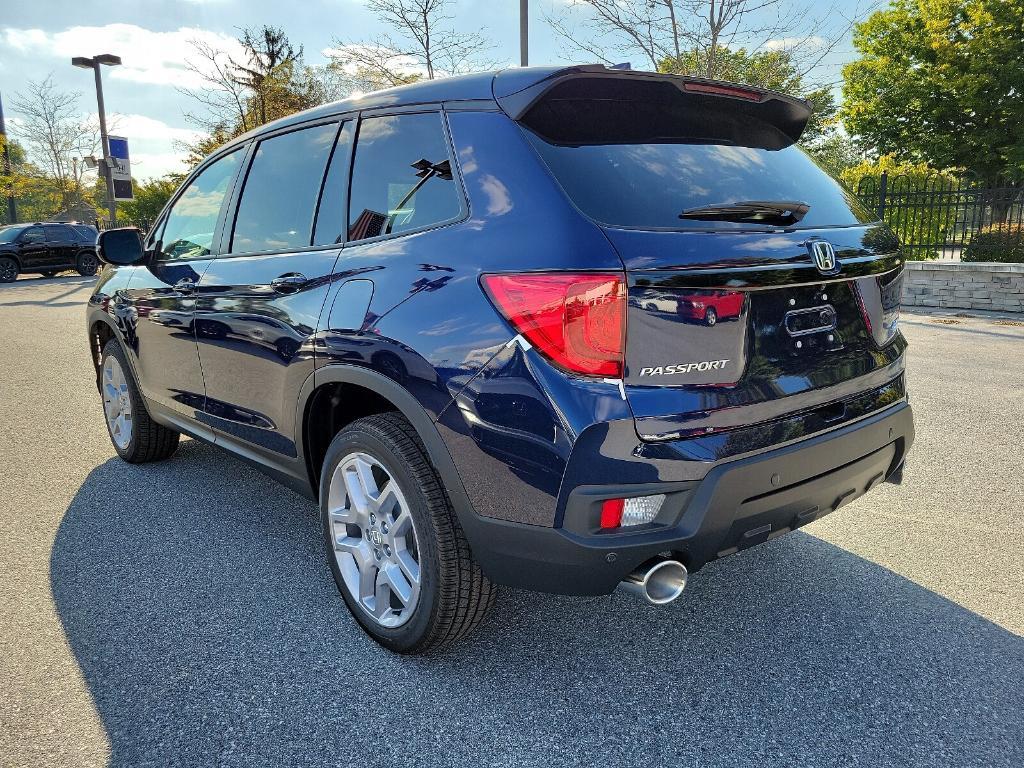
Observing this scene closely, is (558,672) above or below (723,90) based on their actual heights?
below

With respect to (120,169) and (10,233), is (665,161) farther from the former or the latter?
(10,233)

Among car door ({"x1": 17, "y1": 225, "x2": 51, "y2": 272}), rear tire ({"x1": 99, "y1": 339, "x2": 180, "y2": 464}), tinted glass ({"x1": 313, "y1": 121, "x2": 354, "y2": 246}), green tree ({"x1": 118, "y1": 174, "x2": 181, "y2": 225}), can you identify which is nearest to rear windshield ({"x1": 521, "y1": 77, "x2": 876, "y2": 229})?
tinted glass ({"x1": 313, "y1": 121, "x2": 354, "y2": 246})

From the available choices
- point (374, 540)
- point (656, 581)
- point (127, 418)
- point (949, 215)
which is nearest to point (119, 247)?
point (127, 418)

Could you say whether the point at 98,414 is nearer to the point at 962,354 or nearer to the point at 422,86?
the point at 422,86

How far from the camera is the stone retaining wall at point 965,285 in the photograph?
1141 centimetres

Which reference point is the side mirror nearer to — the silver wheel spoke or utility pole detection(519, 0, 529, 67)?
the silver wheel spoke

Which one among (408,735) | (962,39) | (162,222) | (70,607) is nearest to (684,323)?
(408,735)

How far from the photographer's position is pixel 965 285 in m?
11.9

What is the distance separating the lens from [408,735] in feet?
7.06

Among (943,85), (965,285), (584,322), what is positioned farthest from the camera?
(943,85)

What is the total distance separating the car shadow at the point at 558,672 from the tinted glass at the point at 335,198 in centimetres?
137

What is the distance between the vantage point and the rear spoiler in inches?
87.1

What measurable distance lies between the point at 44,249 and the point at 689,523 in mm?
26254

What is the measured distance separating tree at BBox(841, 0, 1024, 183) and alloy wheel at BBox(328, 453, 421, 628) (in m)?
30.2
